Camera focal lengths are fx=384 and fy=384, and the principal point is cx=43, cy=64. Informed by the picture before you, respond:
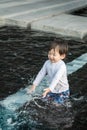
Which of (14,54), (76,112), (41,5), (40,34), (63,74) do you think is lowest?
(76,112)

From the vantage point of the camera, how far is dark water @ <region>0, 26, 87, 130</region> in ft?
18.8

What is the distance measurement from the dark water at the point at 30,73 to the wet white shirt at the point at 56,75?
1.10 feet

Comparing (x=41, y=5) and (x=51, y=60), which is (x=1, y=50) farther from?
(x=41, y=5)

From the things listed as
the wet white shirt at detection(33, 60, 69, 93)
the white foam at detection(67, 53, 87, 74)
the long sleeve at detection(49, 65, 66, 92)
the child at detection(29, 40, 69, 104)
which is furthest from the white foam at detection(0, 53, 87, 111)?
the white foam at detection(67, 53, 87, 74)

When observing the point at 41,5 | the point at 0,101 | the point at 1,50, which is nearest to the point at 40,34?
the point at 1,50

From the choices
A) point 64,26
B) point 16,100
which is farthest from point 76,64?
point 64,26

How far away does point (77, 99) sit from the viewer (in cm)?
664

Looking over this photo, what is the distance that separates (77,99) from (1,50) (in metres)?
3.38

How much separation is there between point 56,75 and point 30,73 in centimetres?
210

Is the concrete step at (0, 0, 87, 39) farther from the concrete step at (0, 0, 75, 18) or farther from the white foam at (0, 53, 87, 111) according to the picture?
the white foam at (0, 53, 87, 111)

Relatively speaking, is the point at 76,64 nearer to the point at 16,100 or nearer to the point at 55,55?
the point at 16,100

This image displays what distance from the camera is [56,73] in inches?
235

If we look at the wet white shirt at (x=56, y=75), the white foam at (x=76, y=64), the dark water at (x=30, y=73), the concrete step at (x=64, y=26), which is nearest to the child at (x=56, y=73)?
the wet white shirt at (x=56, y=75)

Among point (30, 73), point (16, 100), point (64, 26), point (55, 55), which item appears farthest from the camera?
point (64, 26)
